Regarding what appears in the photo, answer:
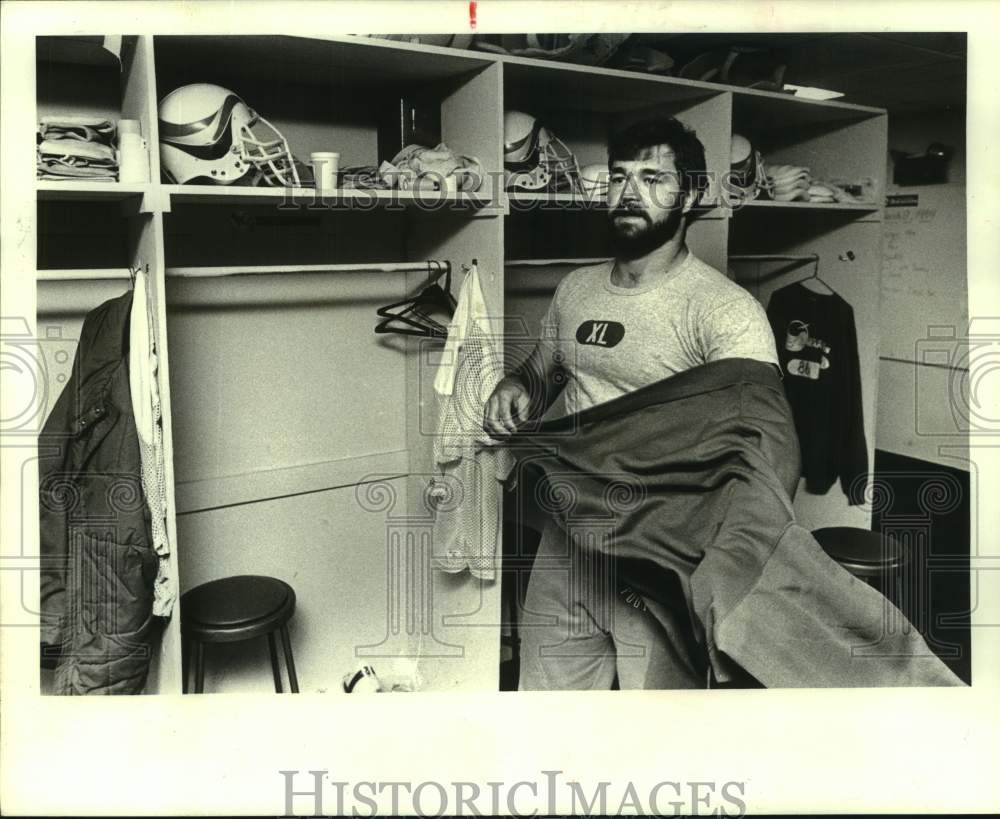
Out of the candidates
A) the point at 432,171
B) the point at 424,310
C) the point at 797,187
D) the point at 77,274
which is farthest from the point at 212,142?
the point at 797,187

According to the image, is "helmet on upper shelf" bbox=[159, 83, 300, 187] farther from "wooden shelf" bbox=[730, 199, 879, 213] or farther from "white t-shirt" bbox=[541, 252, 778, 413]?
"wooden shelf" bbox=[730, 199, 879, 213]

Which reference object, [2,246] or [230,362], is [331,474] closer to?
[230,362]

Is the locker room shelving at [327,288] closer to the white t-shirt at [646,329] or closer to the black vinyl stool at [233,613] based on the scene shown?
the black vinyl stool at [233,613]

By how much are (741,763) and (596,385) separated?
92cm

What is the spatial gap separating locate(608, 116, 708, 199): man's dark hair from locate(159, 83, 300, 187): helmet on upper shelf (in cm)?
86

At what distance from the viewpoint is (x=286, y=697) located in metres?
1.81

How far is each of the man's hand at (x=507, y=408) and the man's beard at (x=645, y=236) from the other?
0.43 m

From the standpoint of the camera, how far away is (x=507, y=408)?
7.43 feet

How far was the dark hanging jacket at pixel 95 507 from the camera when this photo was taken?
5.91 feet

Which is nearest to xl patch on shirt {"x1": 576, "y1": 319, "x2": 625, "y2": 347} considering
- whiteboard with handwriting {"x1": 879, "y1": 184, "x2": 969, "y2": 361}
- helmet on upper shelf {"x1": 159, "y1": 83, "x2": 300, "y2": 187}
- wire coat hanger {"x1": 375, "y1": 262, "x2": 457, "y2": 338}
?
wire coat hanger {"x1": 375, "y1": 262, "x2": 457, "y2": 338}

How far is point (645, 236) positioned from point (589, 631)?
998mm

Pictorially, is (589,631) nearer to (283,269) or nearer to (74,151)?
(283,269)


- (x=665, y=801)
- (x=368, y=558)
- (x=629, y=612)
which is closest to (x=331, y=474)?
(x=368, y=558)

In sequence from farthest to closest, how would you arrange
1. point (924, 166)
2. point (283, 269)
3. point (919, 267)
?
point (919, 267)
point (924, 166)
point (283, 269)
